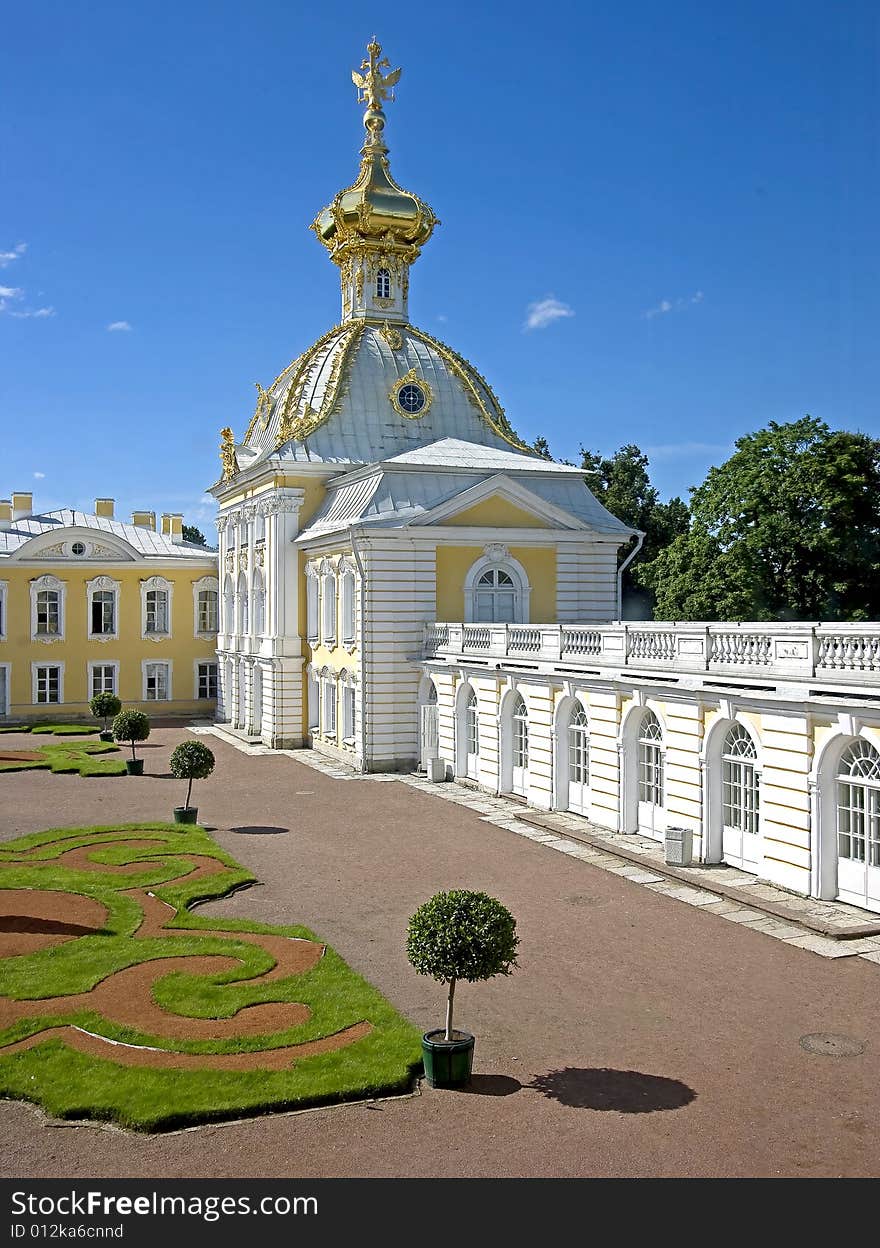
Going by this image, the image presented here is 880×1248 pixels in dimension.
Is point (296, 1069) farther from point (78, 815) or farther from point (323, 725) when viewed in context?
point (323, 725)

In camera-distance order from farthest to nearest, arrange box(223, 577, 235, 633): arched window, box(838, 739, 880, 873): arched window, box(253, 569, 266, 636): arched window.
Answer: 1. box(223, 577, 235, 633): arched window
2. box(253, 569, 266, 636): arched window
3. box(838, 739, 880, 873): arched window

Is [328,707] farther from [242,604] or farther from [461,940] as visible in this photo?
[461,940]

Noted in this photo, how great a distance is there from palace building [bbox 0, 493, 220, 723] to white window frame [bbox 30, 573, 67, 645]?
45 millimetres

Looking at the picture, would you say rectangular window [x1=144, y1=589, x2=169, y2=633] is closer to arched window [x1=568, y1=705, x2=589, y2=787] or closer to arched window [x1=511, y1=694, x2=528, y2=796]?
arched window [x1=511, y1=694, x2=528, y2=796]

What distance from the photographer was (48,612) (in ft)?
170

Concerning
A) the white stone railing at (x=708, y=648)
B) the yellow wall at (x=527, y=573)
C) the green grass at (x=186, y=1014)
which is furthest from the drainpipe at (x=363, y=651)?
the green grass at (x=186, y=1014)

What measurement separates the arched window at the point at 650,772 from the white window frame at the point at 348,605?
1399 cm

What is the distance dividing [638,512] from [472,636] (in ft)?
110

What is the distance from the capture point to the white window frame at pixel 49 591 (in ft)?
169

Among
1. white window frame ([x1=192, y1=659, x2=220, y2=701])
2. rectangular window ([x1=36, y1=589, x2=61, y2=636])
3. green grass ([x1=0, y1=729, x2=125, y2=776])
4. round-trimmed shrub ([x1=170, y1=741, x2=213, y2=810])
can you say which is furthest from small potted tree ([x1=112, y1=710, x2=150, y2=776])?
white window frame ([x1=192, y1=659, x2=220, y2=701])

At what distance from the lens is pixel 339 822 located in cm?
2605

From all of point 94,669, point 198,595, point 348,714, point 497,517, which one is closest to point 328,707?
point 348,714

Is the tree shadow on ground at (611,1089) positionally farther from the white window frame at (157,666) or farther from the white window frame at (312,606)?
the white window frame at (157,666)

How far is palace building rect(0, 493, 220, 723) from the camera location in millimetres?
51281
